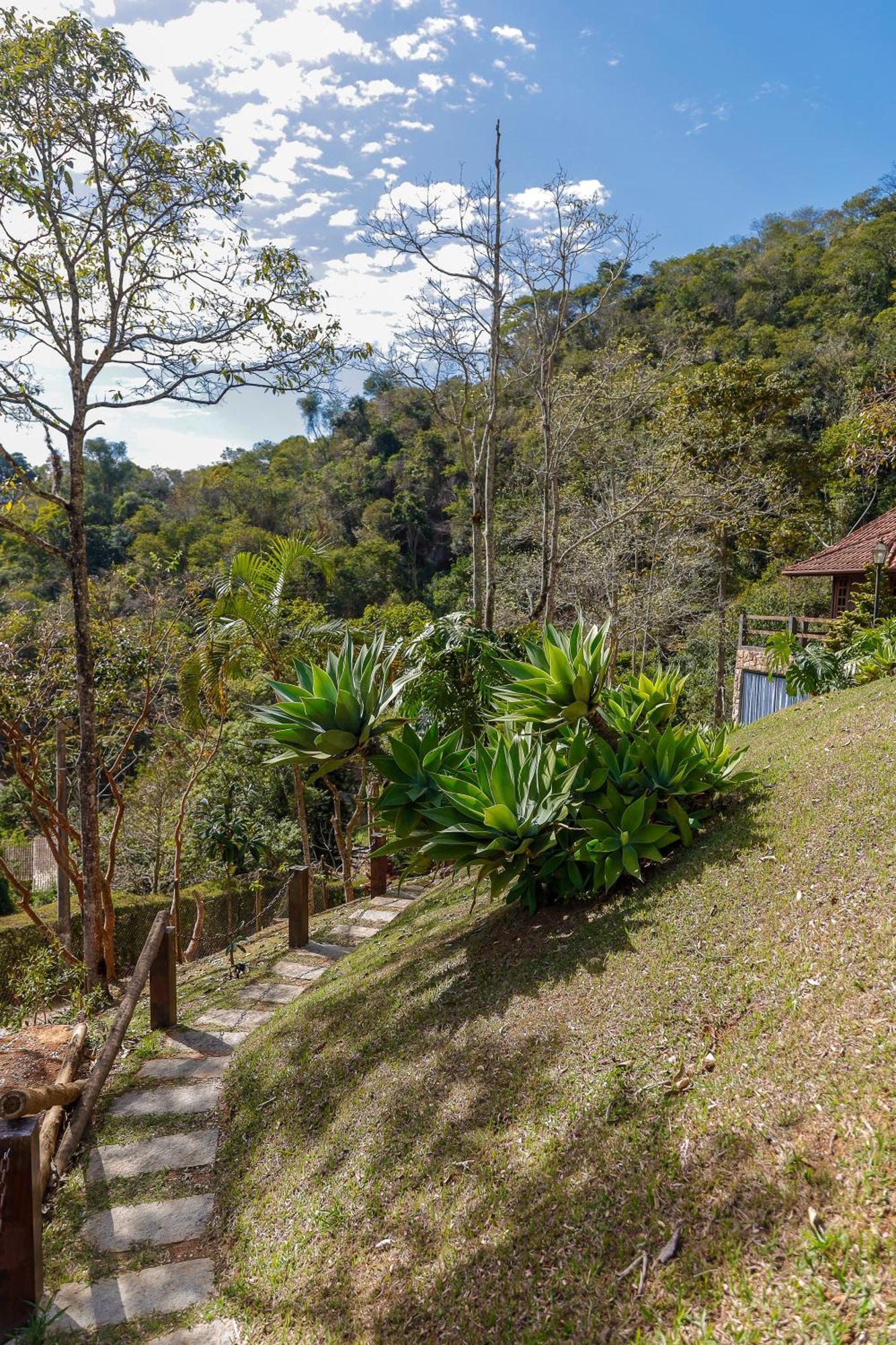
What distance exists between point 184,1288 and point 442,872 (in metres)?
6.99

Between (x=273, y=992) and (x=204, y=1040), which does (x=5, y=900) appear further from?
(x=204, y=1040)

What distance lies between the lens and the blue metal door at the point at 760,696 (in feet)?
36.7

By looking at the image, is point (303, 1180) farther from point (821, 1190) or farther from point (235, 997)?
point (235, 997)

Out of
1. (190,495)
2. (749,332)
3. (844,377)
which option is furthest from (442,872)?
(190,495)

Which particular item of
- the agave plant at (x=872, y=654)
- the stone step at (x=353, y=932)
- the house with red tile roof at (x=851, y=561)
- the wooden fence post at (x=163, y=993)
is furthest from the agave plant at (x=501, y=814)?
the house with red tile roof at (x=851, y=561)

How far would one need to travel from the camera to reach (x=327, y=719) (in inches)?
166

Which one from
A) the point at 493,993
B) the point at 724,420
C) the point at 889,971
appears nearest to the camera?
the point at 889,971

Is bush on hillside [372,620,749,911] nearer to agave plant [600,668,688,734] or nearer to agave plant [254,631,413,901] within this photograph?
agave plant [600,668,688,734]

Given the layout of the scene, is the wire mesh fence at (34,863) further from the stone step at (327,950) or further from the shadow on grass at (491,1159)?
the shadow on grass at (491,1159)

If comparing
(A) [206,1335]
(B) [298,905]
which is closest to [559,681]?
(A) [206,1335]

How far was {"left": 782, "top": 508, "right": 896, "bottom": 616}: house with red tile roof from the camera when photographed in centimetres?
1410

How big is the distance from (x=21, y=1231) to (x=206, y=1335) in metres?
0.76

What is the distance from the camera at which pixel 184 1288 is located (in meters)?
2.99

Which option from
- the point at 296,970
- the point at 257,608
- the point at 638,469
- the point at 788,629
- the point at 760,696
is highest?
the point at 638,469
